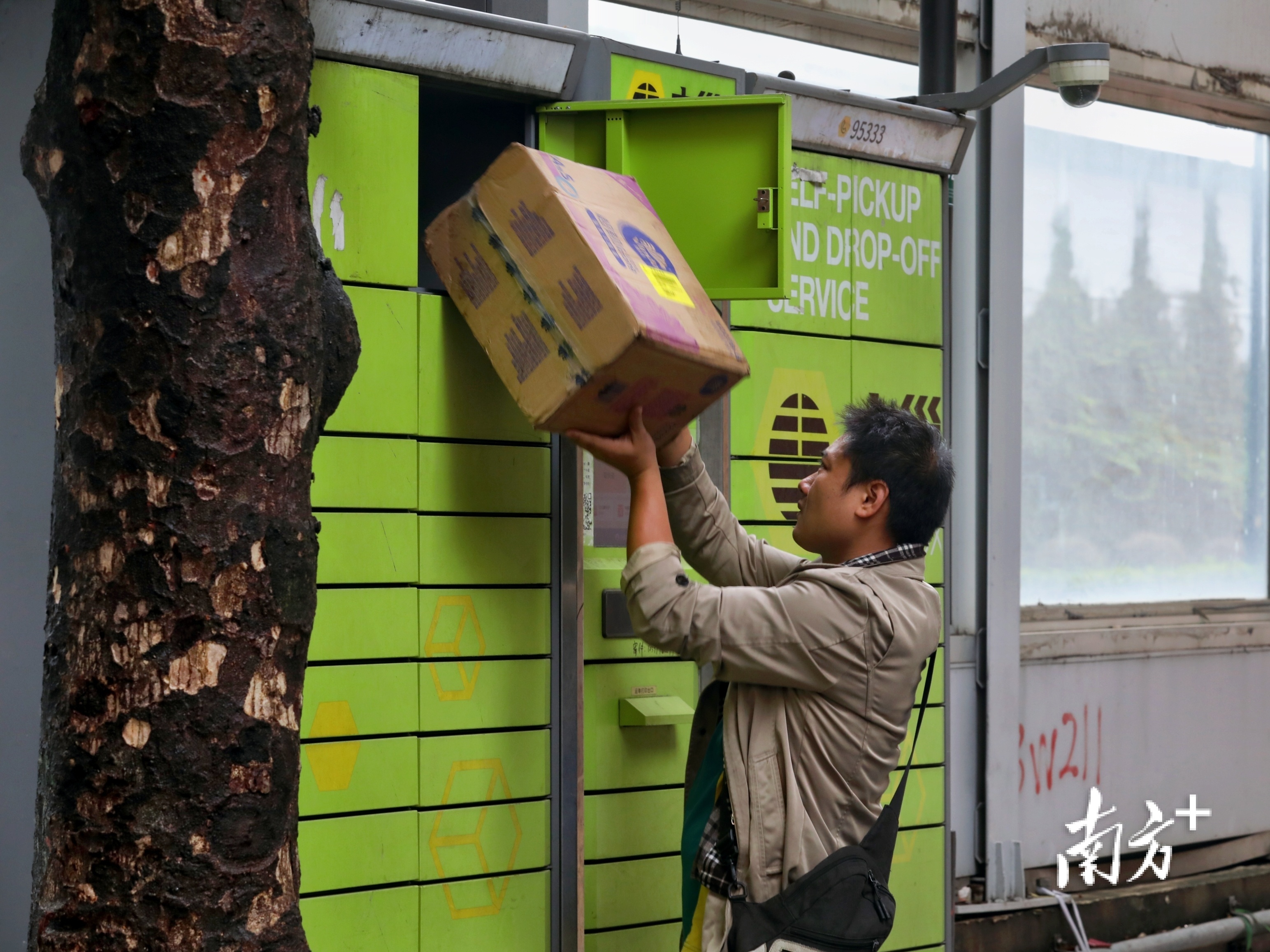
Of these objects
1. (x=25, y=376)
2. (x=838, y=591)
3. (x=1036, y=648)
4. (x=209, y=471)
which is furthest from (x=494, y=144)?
(x=1036, y=648)

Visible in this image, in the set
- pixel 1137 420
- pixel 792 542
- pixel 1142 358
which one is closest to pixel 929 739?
pixel 792 542

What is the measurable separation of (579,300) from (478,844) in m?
1.38

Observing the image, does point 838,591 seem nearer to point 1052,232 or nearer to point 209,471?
point 209,471

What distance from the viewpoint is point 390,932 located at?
3.03 meters

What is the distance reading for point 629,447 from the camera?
8.89ft

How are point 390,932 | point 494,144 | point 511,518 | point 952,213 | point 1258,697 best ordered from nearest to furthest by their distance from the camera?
1. point 390,932
2. point 511,518
3. point 494,144
4. point 952,213
5. point 1258,697

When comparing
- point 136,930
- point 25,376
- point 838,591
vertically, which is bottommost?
point 136,930

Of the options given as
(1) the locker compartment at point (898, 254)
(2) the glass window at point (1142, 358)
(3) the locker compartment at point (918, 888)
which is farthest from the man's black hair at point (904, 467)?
(2) the glass window at point (1142, 358)

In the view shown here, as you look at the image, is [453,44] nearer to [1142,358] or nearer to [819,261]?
[819,261]

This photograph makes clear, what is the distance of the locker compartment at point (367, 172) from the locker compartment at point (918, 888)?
2.30 meters

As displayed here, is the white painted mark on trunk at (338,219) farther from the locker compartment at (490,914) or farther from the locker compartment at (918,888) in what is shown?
the locker compartment at (918,888)

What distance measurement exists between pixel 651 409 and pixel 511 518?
646mm

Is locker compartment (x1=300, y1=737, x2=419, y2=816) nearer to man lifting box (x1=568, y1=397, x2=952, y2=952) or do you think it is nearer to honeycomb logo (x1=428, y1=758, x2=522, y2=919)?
honeycomb logo (x1=428, y1=758, x2=522, y2=919)

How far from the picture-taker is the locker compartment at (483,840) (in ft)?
10.2
